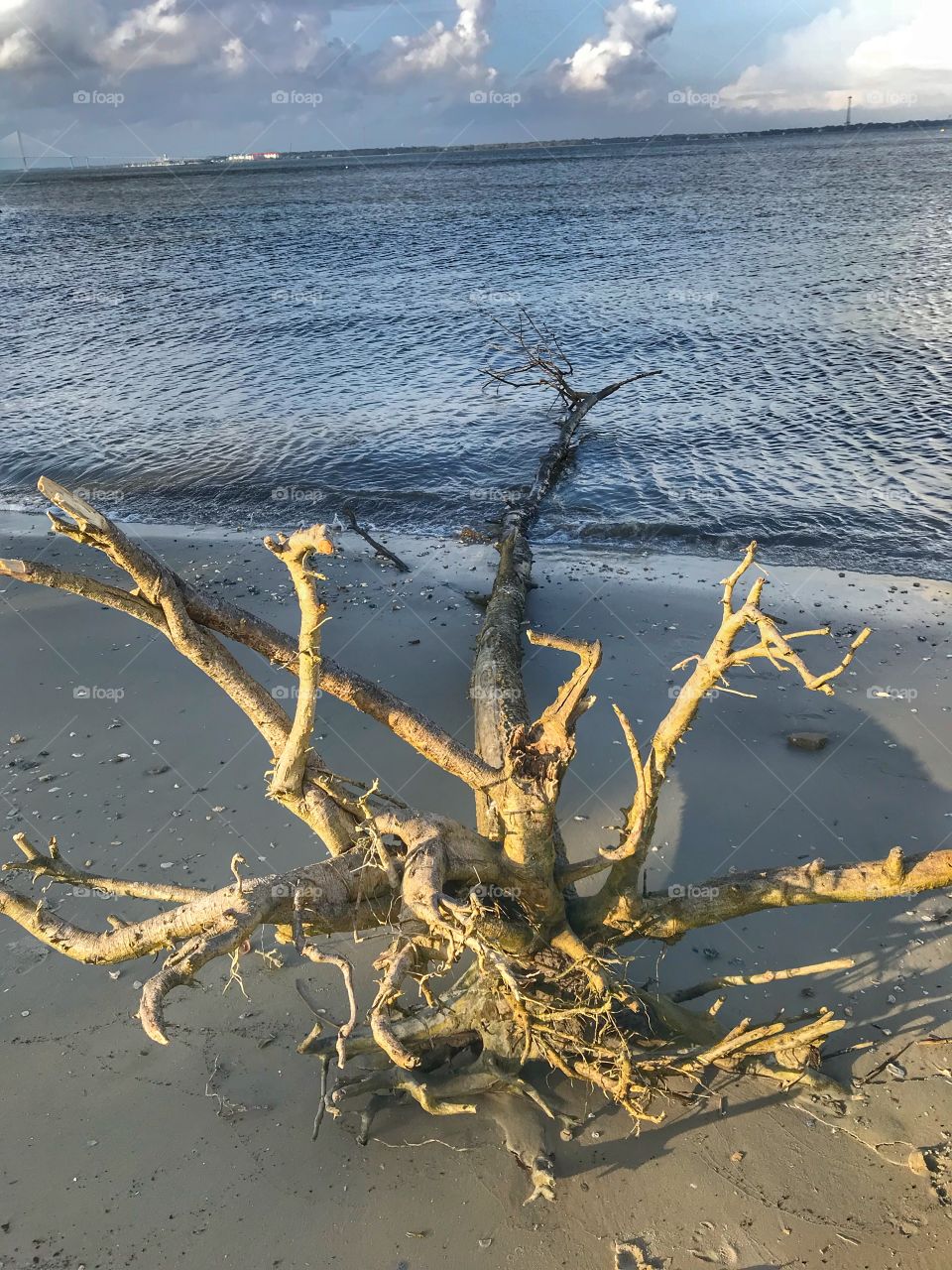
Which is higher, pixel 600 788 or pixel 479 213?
pixel 479 213

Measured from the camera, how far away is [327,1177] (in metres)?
4.90

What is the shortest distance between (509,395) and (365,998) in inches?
769

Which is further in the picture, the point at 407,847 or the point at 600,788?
the point at 600,788

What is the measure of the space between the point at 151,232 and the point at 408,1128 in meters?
71.5

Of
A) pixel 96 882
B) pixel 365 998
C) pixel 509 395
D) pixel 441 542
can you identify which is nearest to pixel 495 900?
pixel 365 998

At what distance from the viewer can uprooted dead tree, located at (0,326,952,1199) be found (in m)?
4.50

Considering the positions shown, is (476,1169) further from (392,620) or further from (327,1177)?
(392,620)

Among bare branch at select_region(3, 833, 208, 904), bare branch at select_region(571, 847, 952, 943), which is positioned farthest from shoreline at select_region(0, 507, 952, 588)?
bare branch at select_region(3, 833, 208, 904)

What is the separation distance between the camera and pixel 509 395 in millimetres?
23391

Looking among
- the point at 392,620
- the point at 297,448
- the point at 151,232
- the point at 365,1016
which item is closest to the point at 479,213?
the point at 151,232

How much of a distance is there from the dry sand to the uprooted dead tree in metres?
0.31

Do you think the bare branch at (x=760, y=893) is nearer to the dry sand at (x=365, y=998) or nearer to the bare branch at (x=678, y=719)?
the bare branch at (x=678, y=719)

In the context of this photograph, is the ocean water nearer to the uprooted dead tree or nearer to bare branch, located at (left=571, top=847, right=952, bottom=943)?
bare branch, located at (left=571, top=847, right=952, bottom=943)

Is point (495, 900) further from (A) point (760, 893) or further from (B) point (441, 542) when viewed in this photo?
(B) point (441, 542)
